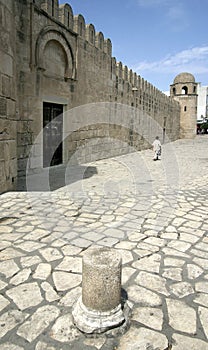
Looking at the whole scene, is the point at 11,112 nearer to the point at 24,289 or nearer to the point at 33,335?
the point at 24,289

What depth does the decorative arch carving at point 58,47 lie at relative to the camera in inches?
276

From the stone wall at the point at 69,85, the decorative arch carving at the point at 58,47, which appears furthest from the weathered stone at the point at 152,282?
the decorative arch carving at the point at 58,47

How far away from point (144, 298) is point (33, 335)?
35.4 inches

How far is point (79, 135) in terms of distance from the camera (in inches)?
370

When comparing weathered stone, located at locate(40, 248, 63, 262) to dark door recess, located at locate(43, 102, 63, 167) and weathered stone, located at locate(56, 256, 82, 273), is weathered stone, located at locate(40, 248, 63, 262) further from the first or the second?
dark door recess, located at locate(43, 102, 63, 167)

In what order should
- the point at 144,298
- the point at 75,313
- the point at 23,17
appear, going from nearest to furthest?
the point at 75,313, the point at 144,298, the point at 23,17

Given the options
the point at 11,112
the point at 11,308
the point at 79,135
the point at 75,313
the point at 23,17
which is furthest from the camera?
the point at 79,135

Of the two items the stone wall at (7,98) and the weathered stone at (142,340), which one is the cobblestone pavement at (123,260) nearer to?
the weathered stone at (142,340)

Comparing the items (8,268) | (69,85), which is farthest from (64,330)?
(69,85)

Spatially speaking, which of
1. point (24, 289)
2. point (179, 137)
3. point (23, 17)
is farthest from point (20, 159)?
point (179, 137)

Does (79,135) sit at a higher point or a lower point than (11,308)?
higher

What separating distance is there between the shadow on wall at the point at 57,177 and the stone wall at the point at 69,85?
0.36 m

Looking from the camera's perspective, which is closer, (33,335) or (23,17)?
(33,335)

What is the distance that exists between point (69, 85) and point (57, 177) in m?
3.23
